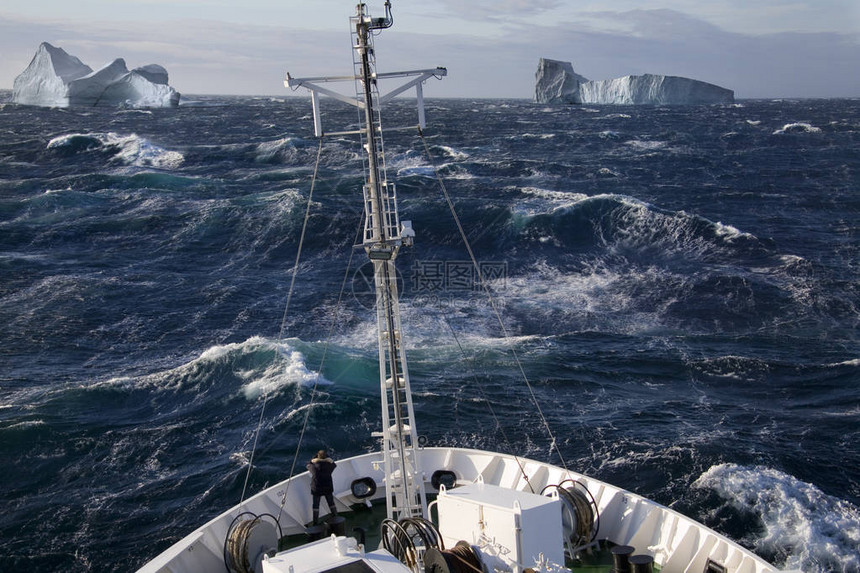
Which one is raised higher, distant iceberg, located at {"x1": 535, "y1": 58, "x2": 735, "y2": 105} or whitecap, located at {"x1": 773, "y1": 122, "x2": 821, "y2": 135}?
distant iceberg, located at {"x1": 535, "y1": 58, "x2": 735, "y2": 105}

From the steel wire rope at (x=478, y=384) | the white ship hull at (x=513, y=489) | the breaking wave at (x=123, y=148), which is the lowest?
the steel wire rope at (x=478, y=384)

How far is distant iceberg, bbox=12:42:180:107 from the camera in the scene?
13400 centimetres

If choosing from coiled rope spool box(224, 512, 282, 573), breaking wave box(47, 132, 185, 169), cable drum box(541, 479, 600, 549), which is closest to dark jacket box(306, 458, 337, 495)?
coiled rope spool box(224, 512, 282, 573)

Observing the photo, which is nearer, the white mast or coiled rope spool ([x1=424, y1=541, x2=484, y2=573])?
coiled rope spool ([x1=424, y1=541, x2=484, y2=573])

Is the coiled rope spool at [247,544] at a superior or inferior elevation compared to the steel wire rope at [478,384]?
superior

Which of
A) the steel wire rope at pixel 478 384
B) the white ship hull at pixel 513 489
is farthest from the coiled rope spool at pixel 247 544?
the steel wire rope at pixel 478 384

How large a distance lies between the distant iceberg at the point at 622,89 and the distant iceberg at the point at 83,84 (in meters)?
82.9

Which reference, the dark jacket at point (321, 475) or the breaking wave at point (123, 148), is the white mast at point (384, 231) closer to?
the dark jacket at point (321, 475)

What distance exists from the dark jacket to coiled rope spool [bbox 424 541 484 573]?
4.43 metres

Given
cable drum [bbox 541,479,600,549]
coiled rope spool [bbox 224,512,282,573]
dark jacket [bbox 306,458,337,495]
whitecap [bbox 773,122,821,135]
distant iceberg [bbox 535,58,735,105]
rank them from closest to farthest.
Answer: coiled rope spool [bbox 224,512,282,573] < cable drum [bbox 541,479,600,549] < dark jacket [bbox 306,458,337,495] < whitecap [bbox 773,122,821,135] < distant iceberg [bbox 535,58,735,105]

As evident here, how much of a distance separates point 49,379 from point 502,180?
42.1 m

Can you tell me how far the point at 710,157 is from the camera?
260 ft

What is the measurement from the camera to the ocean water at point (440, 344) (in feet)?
69.8

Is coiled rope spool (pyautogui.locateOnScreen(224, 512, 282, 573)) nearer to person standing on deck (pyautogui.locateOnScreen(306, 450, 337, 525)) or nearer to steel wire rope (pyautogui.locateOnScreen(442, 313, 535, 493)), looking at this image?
person standing on deck (pyautogui.locateOnScreen(306, 450, 337, 525))
